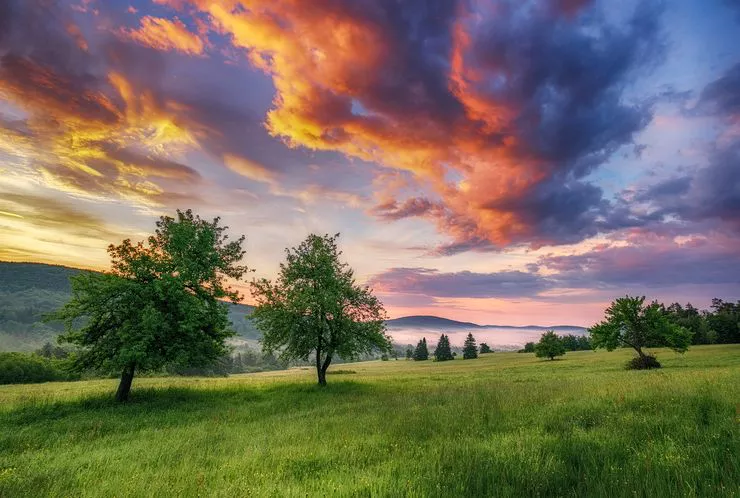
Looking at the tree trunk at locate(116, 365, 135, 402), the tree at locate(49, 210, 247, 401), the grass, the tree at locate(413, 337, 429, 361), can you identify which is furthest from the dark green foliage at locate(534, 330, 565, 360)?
the tree trunk at locate(116, 365, 135, 402)

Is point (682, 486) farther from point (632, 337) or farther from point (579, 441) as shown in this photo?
point (632, 337)

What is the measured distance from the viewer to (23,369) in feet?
186

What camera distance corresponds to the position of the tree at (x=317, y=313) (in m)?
26.9

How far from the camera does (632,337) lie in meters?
41.5

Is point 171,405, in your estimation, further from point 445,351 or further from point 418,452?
point 445,351

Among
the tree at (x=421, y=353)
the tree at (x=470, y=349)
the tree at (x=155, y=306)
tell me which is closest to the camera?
the tree at (x=155, y=306)

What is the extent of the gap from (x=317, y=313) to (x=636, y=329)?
3855 centimetres

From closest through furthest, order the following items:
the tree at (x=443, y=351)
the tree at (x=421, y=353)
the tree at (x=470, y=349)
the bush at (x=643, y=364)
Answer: the bush at (x=643, y=364)
the tree at (x=443, y=351)
the tree at (x=470, y=349)
the tree at (x=421, y=353)

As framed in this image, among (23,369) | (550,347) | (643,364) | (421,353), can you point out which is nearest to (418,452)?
(643,364)

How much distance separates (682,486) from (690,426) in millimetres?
4363

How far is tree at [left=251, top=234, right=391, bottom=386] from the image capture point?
26.9 metres

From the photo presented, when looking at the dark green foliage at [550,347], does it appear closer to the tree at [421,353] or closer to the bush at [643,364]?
the bush at [643,364]

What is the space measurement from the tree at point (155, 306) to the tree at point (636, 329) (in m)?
42.1

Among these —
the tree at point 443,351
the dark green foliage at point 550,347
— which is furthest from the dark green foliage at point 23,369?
the tree at point 443,351
